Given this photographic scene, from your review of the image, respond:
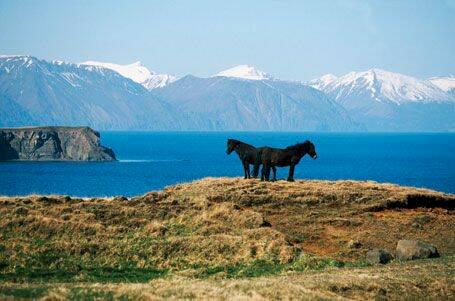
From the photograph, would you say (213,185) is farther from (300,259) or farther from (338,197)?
(300,259)

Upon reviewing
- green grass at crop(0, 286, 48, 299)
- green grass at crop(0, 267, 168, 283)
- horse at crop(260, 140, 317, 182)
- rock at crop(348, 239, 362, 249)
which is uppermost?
horse at crop(260, 140, 317, 182)

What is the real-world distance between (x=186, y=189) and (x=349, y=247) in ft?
54.8

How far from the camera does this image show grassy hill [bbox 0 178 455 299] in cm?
2450

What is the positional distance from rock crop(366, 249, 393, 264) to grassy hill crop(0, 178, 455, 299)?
55 centimetres

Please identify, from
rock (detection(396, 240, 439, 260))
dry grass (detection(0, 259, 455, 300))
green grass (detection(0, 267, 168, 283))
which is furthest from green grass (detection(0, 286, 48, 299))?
rock (detection(396, 240, 439, 260))

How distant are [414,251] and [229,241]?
8715 millimetres

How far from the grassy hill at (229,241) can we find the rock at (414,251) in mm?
1167

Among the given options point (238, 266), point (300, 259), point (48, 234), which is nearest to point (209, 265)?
point (238, 266)

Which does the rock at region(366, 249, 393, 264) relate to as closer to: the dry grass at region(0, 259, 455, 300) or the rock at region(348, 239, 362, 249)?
the rock at region(348, 239, 362, 249)

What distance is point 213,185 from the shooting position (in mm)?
48031

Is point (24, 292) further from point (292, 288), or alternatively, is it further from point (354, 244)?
point (354, 244)

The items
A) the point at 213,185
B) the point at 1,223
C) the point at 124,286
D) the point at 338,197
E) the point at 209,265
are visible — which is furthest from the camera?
the point at 213,185

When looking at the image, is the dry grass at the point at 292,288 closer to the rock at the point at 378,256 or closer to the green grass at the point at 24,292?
the green grass at the point at 24,292

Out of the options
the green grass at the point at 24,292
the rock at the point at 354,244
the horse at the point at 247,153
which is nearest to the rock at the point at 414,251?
the rock at the point at 354,244
